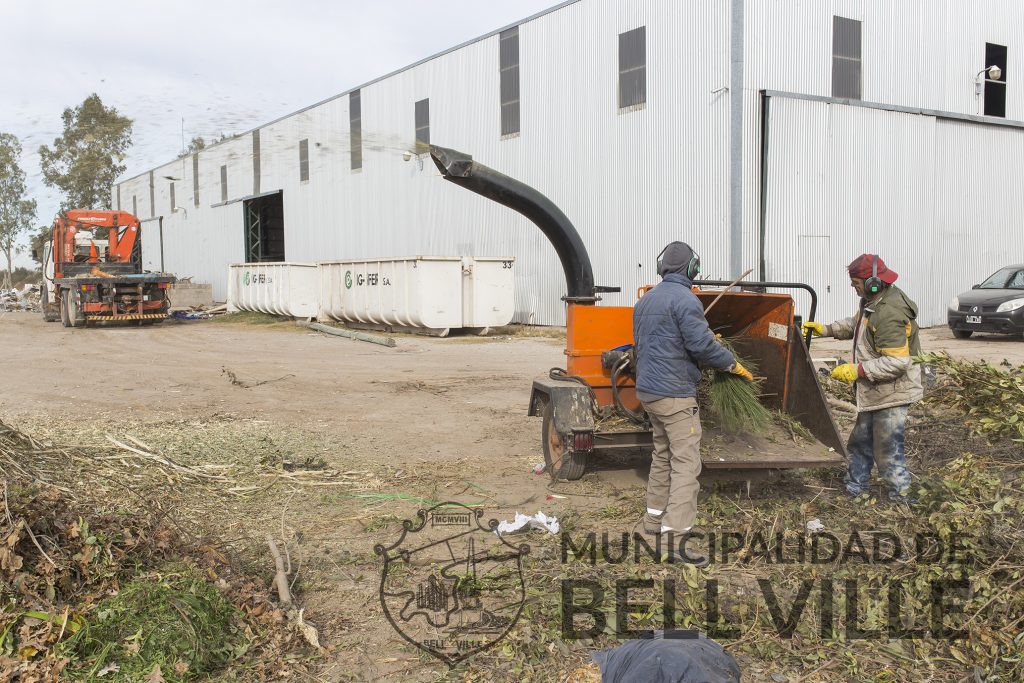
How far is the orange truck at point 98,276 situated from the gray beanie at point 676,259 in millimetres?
22048

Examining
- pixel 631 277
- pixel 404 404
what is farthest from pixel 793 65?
pixel 404 404

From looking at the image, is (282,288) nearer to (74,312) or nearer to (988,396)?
(74,312)

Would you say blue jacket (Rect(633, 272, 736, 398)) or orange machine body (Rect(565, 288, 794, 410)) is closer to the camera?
blue jacket (Rect(633, 272, 736, 398))

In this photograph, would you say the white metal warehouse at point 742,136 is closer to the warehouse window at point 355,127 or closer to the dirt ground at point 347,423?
the warehouse window at point 355,127

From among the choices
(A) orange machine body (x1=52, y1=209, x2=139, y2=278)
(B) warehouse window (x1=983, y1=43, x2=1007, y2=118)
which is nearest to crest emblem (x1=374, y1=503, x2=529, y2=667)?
(B) warehouse window (x1=983, y1=43, x2=1007, y2=118)

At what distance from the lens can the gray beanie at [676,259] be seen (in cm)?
514

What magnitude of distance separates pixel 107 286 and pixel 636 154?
49.8ft

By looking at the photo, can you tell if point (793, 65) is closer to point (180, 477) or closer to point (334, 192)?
point (180, 477)

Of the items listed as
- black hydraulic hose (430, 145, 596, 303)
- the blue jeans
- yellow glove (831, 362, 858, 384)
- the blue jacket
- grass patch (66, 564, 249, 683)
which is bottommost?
grass patch (66, 564, 249, 683)

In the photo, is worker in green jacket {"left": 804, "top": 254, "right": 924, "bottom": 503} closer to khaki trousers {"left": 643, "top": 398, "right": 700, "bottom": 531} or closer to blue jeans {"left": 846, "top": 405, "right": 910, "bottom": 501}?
blue jeans {"left": 846, "top": 405, "right": 910, "bottom": 501}

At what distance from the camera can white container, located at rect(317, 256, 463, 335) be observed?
65.6ft

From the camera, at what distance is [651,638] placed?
11.7 ft

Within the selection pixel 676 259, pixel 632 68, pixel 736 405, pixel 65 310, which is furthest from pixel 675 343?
pixel 65 310

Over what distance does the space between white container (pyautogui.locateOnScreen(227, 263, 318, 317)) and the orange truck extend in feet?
9.07
